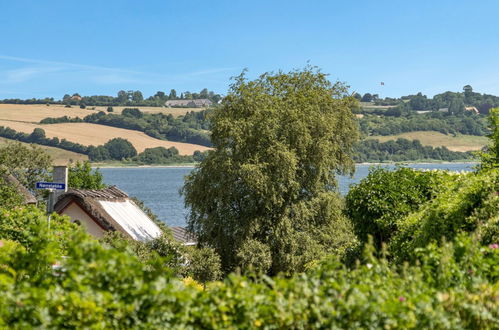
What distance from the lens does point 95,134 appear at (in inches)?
6988

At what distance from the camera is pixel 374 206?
17.7 m

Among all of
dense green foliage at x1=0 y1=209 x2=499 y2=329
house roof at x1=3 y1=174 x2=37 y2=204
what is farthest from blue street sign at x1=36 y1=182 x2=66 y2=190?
house roof at x1=3 y1=174 x2=37 y2=204

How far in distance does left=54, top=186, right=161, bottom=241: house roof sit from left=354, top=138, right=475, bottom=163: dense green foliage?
473ft

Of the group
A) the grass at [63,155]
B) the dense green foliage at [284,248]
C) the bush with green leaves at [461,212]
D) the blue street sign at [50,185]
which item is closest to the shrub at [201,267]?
the dense green foliage at [284,248]

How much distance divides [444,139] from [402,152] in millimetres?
20953

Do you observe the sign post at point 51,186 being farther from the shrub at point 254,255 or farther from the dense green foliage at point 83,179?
the dense green foliage at point 83,179

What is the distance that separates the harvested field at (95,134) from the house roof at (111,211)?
139m

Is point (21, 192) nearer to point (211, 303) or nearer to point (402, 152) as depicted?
point (211, 303)

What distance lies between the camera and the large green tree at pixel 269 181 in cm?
3167

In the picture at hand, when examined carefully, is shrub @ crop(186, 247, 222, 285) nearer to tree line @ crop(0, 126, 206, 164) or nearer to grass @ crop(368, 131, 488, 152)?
tree line @ crop(0, 126, 206, 164)

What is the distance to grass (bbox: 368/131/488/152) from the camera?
Answer: 183 meters

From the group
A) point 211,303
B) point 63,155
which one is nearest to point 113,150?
point 63,155

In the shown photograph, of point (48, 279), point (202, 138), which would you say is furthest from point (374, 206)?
point (202, 138)

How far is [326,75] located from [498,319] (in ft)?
104
